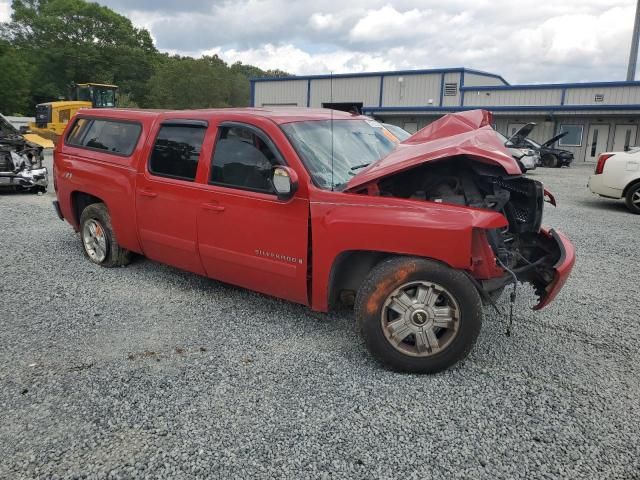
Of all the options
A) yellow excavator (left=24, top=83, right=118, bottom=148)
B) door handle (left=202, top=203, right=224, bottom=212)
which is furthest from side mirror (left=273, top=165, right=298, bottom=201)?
yellow excavator (left=24, top=83, right=118, bottom=148)

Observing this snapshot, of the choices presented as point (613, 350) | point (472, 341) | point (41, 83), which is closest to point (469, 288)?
point (472, 341)

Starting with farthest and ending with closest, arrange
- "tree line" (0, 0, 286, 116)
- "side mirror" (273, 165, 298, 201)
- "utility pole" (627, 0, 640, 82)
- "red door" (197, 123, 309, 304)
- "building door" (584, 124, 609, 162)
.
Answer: "tree line" (0, 0, 286, 116) → "utility pole" (627, 0, 640, 82) → "building door" (584, 124, 609, 162) → "red door" (197, 123, 309, 304) → "side mirror" (273, 165, 298, 201)

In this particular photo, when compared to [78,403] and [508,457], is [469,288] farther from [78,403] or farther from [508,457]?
[78,403]

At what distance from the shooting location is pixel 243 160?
4086mm

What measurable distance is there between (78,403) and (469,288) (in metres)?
2.47

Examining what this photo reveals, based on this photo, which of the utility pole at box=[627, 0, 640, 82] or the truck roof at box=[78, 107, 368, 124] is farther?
the utility pole at box=[627, 0, 640, 82]

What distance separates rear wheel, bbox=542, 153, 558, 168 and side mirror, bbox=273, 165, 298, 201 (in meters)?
21.8

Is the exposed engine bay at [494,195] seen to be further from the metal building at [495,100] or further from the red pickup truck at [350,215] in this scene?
the metal building at [495,100]

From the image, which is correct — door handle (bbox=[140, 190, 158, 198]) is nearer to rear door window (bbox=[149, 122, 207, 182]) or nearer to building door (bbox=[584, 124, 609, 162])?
rear door window (bbox=[149, 122, 207, 182])

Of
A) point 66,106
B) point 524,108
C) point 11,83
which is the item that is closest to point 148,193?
point 66,106

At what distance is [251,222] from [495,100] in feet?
95.7

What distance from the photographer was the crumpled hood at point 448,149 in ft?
10.5

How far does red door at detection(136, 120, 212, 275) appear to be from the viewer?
14.4ft

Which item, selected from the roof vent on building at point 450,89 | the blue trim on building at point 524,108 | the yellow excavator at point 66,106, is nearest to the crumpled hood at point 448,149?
the yellow excavator at point 66,106
